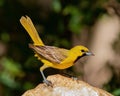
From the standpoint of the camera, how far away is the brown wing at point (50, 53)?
3613 millimetres

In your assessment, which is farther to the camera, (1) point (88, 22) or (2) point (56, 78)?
(1) point (88, 22)

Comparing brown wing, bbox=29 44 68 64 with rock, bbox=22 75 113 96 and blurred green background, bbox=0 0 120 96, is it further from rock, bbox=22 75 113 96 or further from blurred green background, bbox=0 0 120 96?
blurred green background, bbox=0 0 120 96

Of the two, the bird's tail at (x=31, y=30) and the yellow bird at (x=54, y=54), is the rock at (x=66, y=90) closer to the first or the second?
the yellow bird at (x=54, y=54)

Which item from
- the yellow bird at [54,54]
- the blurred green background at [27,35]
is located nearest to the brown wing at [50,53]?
the yellow bird at [54,54]

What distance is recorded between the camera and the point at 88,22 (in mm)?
6289

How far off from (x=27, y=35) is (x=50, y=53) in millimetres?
2767

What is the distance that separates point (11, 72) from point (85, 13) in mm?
926

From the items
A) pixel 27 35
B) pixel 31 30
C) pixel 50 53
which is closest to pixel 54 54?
pixel 50 53

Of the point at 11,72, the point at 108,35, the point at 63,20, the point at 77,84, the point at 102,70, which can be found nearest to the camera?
the point at 77,84

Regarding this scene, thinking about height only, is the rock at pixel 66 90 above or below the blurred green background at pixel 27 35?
below

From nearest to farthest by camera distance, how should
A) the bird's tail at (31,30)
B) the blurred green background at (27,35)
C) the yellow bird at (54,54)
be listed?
the yellow bird at (54,54) < the bird's tail at (31,30) < the blurred green background at (27,35)

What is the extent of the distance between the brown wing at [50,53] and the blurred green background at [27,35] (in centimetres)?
225

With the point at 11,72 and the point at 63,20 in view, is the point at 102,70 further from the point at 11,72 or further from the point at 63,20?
the point at 11,72

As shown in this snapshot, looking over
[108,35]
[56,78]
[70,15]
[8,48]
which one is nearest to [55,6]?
[70,15]
